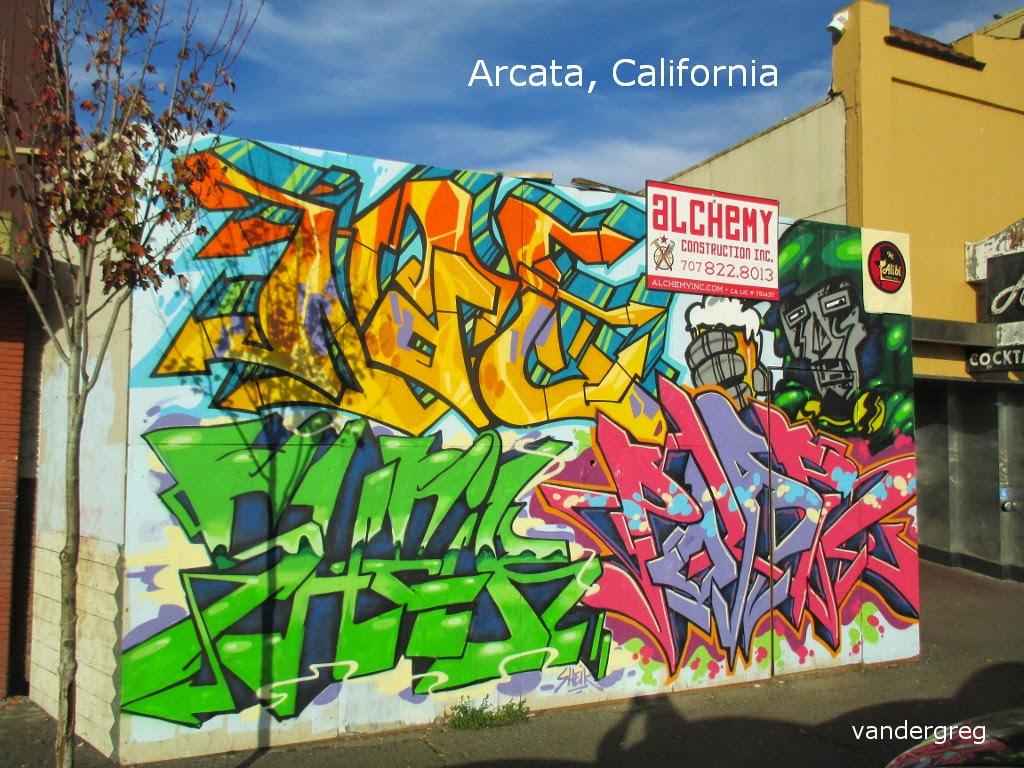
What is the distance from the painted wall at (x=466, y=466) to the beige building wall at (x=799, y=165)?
10.8 feet

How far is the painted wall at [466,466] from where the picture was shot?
6.09 meters

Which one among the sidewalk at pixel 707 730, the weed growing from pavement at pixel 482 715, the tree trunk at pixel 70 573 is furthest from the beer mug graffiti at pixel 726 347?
the tree trunk at pixel 70 573

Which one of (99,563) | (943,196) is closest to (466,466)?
(99,563)

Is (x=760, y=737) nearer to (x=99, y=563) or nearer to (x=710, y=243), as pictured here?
(x=710, y=243)

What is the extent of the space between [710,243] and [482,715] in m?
4.80

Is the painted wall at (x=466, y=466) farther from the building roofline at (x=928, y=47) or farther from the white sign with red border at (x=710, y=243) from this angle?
the building roofline at (x=928, y=47)

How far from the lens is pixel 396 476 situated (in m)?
6.76

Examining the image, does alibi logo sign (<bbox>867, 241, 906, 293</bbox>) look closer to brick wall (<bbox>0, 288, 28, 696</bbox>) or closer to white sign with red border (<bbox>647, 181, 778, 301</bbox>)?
white sign with red border (<bbox>647, 181, 778, 301</bbox>)

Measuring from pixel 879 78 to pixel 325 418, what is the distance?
9468mm

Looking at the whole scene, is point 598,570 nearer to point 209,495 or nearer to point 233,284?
point 209,495

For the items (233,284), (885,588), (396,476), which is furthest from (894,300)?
(233,284)

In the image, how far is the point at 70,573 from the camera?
14.3 ft

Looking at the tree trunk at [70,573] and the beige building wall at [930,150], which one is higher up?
the beige building wall at [930,150]

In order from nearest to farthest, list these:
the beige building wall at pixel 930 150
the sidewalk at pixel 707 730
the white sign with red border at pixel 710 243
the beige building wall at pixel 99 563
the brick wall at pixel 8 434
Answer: the beige building wall at pixel 99 563 → the sidewalk at pixel 707 730 → the brick wall at pixel 8 434 → the white sign with red border at pixel 710 243 → the beige building wall at pixel 930 150
